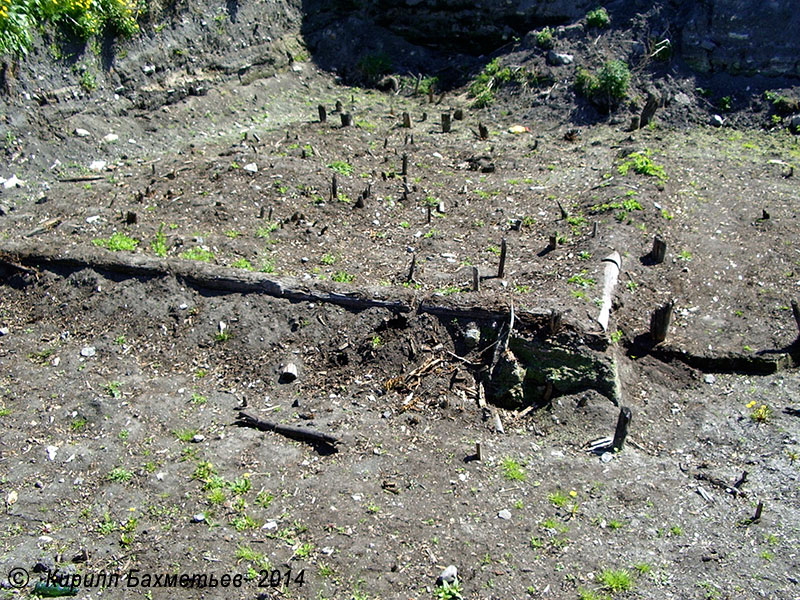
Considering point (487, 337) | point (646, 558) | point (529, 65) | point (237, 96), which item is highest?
point (529, 65)

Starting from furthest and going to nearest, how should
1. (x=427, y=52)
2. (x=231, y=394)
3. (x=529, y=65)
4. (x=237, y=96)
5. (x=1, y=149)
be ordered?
1. (x=427, y=52)
2. (x=529, y=65)
3. (x=237, y=96)
4. (x=1, y=149)
5. (x=231, y=394)

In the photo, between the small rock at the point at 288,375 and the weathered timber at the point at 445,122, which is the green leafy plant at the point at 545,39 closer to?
the weathered timber at the point at 445,122

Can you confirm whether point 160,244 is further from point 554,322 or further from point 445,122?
point 445,122

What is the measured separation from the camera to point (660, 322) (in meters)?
7.36

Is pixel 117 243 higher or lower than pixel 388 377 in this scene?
higher

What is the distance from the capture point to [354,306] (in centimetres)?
729

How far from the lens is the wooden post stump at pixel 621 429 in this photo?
6.08 m

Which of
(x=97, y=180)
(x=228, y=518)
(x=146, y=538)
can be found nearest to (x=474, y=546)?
(x=228, y=518)

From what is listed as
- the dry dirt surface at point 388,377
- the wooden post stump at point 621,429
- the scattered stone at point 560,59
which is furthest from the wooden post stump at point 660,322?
the scattered stone at point 560,59

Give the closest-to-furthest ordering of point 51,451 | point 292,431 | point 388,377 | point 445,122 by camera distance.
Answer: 1. point 51,451
2. point 292,431
3. point 388,377
4. point 445,122

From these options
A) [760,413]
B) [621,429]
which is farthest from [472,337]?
[760,413]

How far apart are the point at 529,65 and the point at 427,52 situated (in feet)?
8.03

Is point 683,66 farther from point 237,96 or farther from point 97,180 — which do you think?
point 97,180

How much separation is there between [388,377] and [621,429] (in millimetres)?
2200
